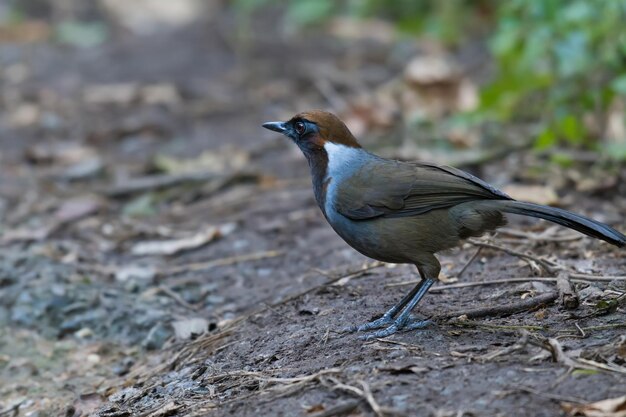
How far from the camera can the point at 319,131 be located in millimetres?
4344

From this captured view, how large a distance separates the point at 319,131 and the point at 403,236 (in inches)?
29.1

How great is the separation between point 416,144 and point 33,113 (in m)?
4.67

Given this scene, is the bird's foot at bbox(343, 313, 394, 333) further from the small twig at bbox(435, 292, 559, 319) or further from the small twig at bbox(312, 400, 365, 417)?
the small twig at bbox(312, 400, 365, 417)

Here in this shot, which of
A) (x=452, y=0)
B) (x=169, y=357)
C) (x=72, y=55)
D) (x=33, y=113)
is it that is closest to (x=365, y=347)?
(x=169, y=357)

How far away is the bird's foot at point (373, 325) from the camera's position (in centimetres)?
385

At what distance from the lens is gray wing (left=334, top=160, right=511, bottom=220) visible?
3922mm

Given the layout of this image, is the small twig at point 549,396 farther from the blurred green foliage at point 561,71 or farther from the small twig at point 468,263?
the blurred green foliage at point 561,71

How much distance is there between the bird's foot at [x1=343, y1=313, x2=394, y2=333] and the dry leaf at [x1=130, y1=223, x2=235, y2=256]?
237 centimetres

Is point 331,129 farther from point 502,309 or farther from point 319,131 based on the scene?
point 502,309

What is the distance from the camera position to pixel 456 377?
3.08m

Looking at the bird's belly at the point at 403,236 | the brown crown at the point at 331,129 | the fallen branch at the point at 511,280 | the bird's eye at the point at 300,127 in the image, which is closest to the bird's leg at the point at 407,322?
the bird's belly at the point at 403,236

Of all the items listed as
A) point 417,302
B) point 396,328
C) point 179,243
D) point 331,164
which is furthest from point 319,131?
point 179,243

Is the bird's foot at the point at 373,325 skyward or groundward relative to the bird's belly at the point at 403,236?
groundward

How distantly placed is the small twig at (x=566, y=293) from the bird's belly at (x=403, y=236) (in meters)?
0.50
